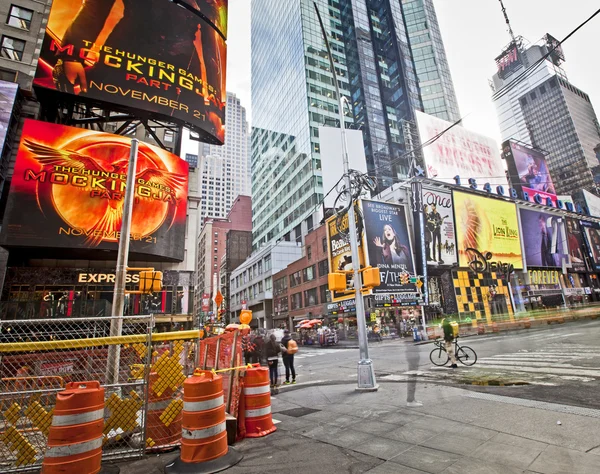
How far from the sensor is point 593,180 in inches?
4690

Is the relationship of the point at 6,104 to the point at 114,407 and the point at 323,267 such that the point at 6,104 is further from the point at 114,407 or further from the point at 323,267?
the point at 323,267

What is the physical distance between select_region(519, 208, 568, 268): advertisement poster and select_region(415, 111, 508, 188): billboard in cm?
830

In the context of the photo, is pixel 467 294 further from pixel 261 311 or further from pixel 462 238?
pixel 261 311

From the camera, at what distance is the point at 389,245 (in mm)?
39625

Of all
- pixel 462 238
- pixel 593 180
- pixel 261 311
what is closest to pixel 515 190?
pixel 462 238

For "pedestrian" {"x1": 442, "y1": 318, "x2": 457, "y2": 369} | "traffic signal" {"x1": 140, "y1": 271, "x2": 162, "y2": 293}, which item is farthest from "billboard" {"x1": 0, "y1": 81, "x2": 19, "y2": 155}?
"pedestrian" {"x1": 442, "y1": 318, "x2": 457, "y2": 369}

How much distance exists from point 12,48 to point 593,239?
93.9 meters

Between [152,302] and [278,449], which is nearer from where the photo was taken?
[278,449]

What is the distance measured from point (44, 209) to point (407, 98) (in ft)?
297

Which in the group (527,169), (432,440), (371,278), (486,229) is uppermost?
(527,169)

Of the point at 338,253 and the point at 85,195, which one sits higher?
the point at 338,253

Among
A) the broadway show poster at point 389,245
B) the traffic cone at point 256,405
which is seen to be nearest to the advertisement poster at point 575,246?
the broadway show poster at point 389,245

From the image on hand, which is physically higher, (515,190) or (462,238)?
(515,190)

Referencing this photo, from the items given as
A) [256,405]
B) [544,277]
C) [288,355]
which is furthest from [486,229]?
[256,405]
